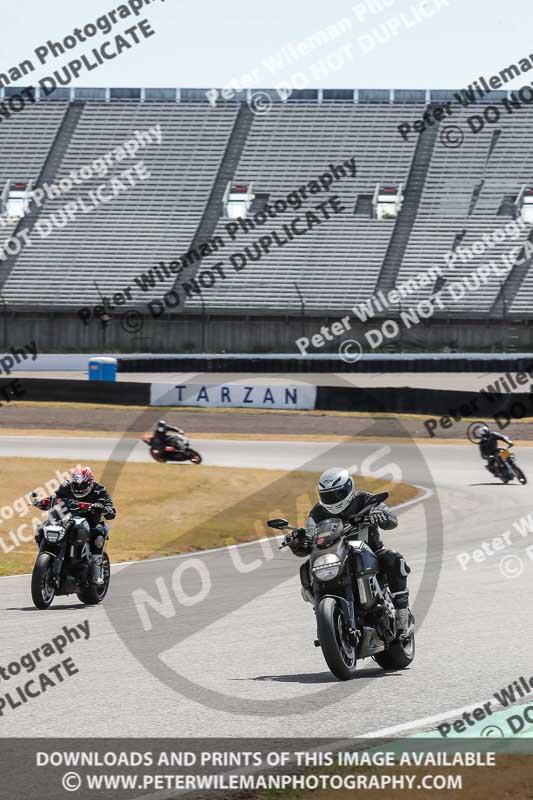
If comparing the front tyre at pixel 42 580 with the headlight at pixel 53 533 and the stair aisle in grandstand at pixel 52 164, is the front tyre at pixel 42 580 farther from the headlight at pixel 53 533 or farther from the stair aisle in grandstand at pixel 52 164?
the stair aisle in grandstand at pixel 52 164

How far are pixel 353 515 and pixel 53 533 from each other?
4.33 metres

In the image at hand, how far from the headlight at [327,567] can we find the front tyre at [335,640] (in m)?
0.14

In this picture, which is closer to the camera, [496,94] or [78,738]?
[78,738]

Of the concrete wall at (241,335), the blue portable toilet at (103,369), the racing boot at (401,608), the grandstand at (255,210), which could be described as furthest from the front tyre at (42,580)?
the grandstand at (255,210)

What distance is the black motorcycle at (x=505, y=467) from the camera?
23.9 m

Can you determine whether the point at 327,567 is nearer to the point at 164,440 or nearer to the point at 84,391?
the point at 164,440

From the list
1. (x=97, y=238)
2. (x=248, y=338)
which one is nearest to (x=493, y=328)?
(x=248, y=338)

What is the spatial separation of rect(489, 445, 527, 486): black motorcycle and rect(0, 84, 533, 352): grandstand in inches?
1145

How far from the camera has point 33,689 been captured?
818 centimetres

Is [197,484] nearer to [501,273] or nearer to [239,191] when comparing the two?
[501,273]

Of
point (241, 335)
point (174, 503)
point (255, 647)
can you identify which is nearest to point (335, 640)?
point (255, 647)

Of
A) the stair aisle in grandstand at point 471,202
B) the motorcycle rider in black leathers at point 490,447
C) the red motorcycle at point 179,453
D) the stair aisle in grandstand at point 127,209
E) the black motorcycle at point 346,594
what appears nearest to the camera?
the black motorcycle at point 346,594

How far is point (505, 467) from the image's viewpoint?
2400 centimetres

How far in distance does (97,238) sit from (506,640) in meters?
51.6
